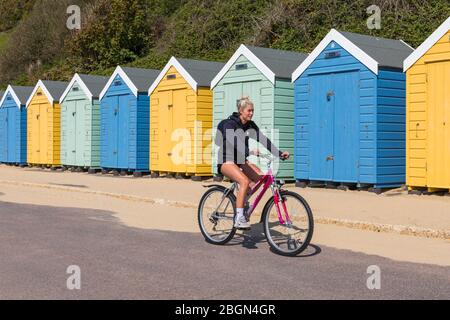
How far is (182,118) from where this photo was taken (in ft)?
59.0

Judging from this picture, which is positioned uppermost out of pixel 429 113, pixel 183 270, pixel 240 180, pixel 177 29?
pixel 177 29

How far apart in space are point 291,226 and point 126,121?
13669mm

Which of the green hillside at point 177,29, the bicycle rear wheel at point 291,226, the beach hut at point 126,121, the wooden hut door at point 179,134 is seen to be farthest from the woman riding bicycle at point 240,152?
the green hillside at point 177,29

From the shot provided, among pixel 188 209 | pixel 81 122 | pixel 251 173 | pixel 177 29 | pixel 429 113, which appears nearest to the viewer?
pixel 251 173

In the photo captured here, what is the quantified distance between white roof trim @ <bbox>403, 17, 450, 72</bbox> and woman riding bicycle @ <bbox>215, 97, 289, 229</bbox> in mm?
6336

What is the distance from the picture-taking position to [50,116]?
949 inches

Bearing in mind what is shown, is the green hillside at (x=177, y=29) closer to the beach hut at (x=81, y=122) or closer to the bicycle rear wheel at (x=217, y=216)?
the beach hut at (x=81, y=122)

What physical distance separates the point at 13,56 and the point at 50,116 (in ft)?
94.1

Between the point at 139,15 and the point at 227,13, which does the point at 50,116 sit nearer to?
the point at 227,13

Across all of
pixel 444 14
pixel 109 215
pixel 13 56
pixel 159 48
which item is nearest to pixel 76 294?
pixel 109 215

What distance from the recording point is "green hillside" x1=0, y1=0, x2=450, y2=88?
76.1ft

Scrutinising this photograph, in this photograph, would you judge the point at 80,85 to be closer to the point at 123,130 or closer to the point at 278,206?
the point at 123,130

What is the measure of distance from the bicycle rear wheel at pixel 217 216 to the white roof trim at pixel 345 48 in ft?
21.6

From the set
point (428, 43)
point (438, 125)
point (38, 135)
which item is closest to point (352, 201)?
point (438, 125)
